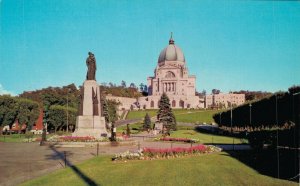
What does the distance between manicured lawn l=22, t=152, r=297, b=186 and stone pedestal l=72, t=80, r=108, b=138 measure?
48.7 feet

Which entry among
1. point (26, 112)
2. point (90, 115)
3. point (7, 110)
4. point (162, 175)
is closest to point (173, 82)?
point (26, 112)

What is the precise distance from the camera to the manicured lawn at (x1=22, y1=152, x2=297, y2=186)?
11.0 meters

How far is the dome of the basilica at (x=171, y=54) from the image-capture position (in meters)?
143

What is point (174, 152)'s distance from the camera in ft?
58.9

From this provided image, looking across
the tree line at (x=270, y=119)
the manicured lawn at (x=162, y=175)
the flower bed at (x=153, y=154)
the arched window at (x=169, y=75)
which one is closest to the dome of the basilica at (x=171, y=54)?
the arched window at (x=169, y=75)

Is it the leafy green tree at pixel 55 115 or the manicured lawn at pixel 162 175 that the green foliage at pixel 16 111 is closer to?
the leafy green tree at pixel 55 115

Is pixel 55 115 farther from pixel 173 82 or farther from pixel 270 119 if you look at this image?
pixel 173 82

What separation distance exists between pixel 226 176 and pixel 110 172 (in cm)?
467

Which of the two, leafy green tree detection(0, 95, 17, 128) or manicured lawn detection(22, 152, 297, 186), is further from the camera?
leafy green tree detection(0, 95, 17, 128)

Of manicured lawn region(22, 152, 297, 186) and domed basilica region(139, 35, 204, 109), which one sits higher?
domed basilica region(139, 35, 204, 109)

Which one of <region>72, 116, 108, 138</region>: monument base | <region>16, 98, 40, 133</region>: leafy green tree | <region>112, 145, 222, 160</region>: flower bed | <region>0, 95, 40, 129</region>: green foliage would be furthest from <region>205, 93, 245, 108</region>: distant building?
<region>112, 145, 222, 160</region>: flower bed

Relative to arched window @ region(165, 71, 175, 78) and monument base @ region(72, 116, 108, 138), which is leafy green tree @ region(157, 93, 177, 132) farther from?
arched window @ region(165, 71, 175, 78)

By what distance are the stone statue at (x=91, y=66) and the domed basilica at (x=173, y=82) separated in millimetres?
100478

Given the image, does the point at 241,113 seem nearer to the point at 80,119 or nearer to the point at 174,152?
the point at 80,119
